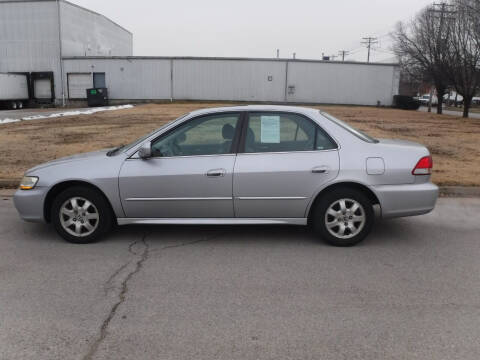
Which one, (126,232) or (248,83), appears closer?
(126,232)

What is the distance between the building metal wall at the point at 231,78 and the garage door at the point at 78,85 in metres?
0.53

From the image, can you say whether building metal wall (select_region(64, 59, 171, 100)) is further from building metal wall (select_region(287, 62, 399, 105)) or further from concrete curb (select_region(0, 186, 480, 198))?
concrete curb (select_region(0, 186, 480, 198))

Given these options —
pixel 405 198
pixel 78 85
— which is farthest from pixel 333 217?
pixel 78 85

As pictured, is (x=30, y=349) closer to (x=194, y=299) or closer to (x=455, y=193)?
(x=194, y=299)

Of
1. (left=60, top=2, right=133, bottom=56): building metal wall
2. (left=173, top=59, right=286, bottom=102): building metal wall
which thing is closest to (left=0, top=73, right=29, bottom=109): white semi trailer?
(left=60, top=2, right=133, bottom=56): building metal wall

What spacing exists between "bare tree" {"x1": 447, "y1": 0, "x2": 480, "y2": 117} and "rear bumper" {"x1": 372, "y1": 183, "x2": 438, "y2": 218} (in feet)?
79.0

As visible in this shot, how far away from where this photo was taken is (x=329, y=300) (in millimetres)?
3809

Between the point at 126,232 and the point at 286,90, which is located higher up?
the point at 286,90

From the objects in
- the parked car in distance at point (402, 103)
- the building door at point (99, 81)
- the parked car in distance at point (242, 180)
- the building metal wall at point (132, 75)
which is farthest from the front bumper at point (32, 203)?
the parked car in distance at point (402, 103)

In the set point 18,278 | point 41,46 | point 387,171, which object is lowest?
point 18,278

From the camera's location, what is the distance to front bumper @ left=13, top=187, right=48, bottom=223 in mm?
5207

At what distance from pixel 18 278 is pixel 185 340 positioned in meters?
2.00

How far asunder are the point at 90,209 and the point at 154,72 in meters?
37.4

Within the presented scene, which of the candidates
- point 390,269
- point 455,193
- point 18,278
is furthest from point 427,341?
point 455,193
